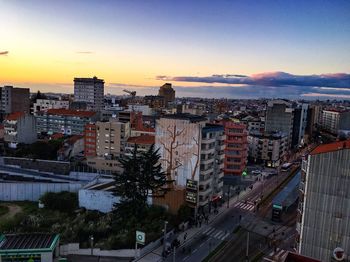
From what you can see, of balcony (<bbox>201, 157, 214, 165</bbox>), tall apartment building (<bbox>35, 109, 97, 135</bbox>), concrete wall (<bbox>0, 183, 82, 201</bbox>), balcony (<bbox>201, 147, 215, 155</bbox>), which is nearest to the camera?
balcony (<bbox>201, 147, 215, 155</bbox>)

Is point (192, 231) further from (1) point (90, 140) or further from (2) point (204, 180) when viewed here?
(1) point (90, 140)

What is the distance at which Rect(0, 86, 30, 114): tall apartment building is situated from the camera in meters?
163

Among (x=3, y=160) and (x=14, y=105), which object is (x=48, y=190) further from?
(x=14, y=105)

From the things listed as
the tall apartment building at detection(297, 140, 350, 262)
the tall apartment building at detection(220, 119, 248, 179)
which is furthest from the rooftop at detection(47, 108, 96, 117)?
the tall apartment building at detection(297, 140, 350, 262)

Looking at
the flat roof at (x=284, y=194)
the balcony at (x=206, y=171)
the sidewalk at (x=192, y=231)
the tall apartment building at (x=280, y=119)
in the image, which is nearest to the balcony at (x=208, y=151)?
the balcony at (x=206, y=171)

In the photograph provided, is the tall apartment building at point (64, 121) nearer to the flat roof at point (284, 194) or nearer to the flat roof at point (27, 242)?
the flat roof at point (284, 194)

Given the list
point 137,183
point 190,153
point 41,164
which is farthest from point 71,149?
point 190,153

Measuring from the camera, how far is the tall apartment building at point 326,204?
36.1m

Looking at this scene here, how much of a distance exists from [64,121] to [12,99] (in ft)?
162

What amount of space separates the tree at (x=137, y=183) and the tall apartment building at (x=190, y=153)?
4919 mm

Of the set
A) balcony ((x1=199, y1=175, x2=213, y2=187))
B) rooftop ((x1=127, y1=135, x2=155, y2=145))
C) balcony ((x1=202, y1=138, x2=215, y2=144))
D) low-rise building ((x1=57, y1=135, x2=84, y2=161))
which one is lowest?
low-rise building ((x1=57, y1=135, x2=84, y2=161))

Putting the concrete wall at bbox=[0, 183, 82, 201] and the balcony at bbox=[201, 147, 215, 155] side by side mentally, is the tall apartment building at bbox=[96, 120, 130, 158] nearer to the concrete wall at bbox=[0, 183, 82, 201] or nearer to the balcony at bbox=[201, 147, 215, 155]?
the concrete wall at bbox=[0, 183, 82, 201]

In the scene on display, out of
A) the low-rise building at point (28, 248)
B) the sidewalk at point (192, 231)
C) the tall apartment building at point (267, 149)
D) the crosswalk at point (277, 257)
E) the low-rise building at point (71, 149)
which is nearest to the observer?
the crosswalk at point (277, 257)

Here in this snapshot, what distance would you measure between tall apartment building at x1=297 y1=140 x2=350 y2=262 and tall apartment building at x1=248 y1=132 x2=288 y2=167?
68849mm
